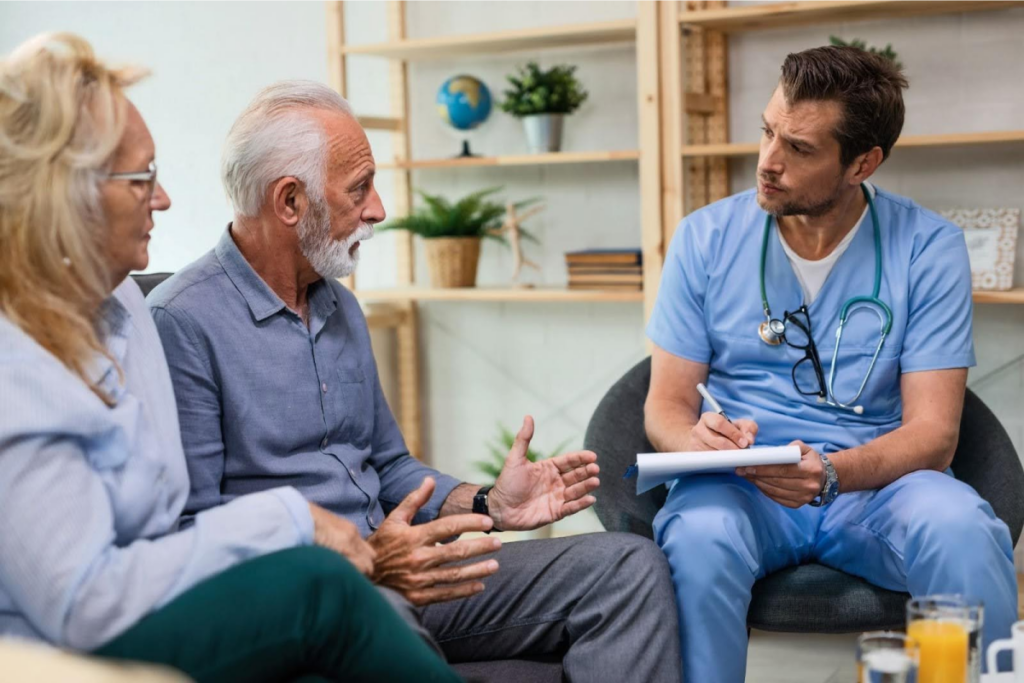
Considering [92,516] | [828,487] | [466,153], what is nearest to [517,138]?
[466,153]

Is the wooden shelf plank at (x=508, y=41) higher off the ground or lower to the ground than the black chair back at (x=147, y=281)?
higher

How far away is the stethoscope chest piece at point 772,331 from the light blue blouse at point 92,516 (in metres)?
1.04

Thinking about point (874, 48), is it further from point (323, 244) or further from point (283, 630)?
point (283, 630)

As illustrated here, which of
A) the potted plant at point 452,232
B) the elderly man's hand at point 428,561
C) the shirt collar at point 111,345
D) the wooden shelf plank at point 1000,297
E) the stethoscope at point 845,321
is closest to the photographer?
the shirt collar at point 111,345

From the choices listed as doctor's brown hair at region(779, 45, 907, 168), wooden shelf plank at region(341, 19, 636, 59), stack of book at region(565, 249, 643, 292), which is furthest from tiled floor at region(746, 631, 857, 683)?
wooden shelf plank at region(341, 19, 636, 59)

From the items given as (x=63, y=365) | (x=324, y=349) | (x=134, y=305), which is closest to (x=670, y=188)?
(x=324, y=349)

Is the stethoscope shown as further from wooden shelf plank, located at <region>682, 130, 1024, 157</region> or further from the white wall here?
the white wall

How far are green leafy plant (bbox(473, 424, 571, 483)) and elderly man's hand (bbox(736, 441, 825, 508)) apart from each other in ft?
4.94

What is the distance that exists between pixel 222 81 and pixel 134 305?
2.78 metres

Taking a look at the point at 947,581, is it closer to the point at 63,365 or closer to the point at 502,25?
the point at 63,365

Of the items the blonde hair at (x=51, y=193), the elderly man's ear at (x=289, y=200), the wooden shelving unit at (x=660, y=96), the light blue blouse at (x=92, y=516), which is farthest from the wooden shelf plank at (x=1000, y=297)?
the blonde hair at (x=51, y=193)

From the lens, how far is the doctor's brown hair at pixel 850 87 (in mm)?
2059

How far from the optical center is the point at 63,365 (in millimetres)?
1220

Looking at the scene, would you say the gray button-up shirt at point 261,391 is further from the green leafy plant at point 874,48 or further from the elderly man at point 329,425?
the green leafy plant at point 874,48
